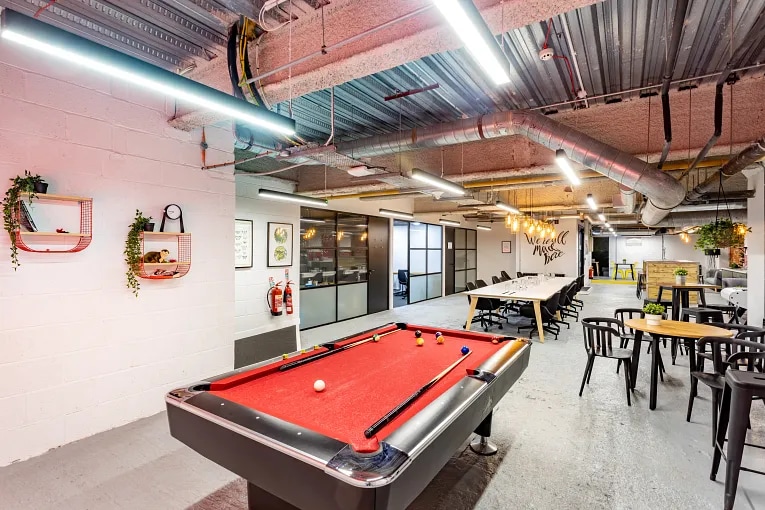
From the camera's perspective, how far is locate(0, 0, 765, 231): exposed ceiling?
7.11ft

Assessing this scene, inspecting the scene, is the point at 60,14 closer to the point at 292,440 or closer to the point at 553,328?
the point at 292,440

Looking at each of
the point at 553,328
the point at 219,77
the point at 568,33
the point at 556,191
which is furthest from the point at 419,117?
the point at 556,191

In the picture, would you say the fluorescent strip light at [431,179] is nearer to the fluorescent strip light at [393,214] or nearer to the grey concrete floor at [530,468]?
the grey concrete floor at [530,468]

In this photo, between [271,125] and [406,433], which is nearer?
[406,433]

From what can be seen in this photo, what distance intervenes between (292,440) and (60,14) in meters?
2.92

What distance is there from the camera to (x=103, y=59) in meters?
1.51

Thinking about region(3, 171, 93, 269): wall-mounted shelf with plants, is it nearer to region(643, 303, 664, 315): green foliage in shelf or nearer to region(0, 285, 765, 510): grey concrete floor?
region(0, 285, 765, 510): grey concrete floor

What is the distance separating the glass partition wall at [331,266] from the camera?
718 centimetres

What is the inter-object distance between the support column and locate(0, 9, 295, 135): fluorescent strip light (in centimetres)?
684

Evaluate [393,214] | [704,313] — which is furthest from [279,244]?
[704,313]

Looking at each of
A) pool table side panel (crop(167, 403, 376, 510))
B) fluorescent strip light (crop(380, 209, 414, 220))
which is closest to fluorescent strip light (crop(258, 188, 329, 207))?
fluorescent strip light (crop(380, 209, 414, 220))

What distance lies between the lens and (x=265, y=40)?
257 centimetres

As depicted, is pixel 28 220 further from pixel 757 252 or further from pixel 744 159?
pixel 757 252

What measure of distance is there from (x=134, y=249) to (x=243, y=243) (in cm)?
279
